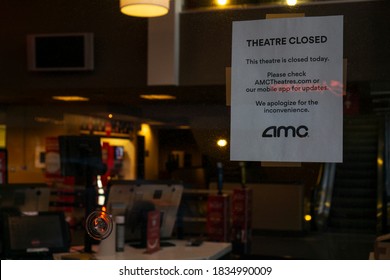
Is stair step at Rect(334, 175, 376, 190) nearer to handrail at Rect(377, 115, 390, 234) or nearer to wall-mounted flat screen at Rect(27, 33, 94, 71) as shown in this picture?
handrail at Rect(377, 115, 390, 234)

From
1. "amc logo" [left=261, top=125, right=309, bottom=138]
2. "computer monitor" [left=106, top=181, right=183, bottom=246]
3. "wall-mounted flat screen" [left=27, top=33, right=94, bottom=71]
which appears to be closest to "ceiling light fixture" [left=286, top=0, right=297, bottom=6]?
"amc logo" [left=261, top=125, right=309, bottom=138]

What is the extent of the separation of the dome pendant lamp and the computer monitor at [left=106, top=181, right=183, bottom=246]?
1.85 metres

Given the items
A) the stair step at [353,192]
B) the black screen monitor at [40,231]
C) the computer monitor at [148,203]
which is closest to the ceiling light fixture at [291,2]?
the black screen monitor at [40,231]

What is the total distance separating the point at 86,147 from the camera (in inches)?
98.4

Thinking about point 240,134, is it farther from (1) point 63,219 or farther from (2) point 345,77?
(1) point 63,219

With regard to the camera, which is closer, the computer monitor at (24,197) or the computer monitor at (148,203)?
the computer monitor at (24,197)

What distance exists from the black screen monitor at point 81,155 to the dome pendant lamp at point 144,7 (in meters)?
0.82

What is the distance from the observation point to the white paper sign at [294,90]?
54.0 inches

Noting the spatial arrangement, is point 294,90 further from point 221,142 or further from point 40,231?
point 40,231

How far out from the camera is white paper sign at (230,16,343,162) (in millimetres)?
1371

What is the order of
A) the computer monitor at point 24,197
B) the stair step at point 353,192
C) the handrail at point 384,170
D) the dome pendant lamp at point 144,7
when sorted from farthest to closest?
the stair step at point 353,192 < the computer monitor at point 24,197 < the handrail at point 384,170 < the dome pendant lamp at point 144,7

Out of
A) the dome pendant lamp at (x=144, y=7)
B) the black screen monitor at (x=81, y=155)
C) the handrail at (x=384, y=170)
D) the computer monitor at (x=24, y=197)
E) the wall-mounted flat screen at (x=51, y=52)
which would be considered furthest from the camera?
the computer monitor at (x=24, y=197)

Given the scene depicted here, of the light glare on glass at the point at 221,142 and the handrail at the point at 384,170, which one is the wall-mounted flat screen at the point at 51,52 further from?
the handrail at the point at 384,170
